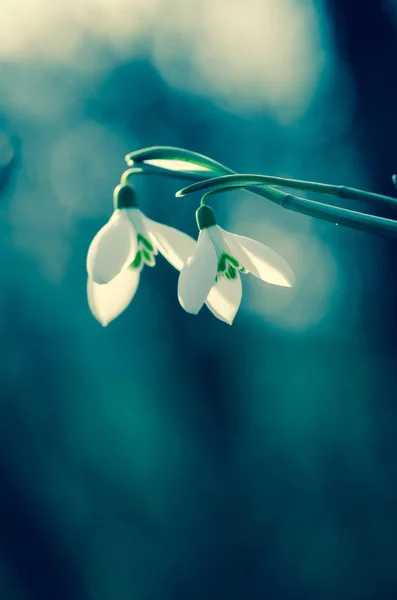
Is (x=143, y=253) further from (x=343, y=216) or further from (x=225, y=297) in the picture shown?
(x=343, y=216)

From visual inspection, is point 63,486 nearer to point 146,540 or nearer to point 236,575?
point 146,540

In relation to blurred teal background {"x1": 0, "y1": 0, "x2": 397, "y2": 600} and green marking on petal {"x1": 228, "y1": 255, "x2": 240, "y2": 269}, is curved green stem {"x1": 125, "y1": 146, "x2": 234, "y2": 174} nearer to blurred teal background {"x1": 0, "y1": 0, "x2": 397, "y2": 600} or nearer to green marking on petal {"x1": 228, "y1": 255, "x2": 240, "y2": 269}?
green marking on petal {"x1": 228, "y1": 255, "x2": 240, "y2": 269}

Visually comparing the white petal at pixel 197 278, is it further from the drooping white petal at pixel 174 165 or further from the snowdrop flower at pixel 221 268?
the drooping white petal at pixel 174 165

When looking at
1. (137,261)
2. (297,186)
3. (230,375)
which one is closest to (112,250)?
(137,261)

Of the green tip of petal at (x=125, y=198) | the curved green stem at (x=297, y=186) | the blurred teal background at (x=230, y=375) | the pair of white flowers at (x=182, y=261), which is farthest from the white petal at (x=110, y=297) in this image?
the blurred teal background at (x=230, y=375)

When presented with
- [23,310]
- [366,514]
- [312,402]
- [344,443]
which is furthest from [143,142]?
[366,514]

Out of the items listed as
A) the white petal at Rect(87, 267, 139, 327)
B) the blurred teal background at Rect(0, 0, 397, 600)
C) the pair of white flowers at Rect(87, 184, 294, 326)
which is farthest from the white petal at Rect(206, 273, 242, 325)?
the blurred teal background at Rect(0, 0, 397, 600)
